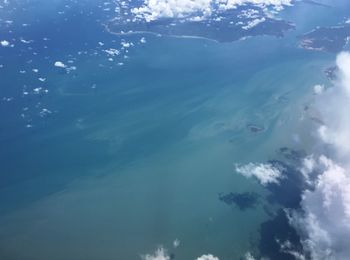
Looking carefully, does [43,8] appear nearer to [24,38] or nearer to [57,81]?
[24,38]

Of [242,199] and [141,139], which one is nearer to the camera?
[242,199]

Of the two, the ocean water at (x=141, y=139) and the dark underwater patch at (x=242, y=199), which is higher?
the dark underwater patch at (x=242, y=199)

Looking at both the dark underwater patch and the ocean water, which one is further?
the dark underwater patch

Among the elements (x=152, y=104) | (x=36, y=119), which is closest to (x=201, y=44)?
(x=152, y=104)

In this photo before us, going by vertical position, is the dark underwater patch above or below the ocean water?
above
